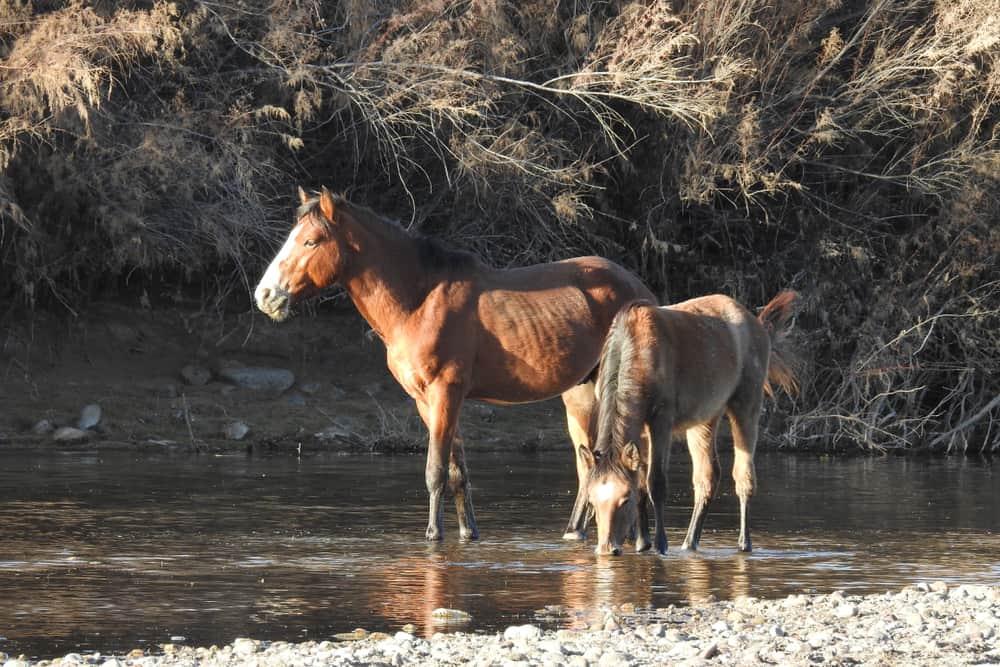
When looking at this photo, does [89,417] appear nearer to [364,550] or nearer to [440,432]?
[440,432]

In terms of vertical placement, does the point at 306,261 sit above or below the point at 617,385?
above

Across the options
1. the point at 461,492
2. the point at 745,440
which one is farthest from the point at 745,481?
the point at 461,492

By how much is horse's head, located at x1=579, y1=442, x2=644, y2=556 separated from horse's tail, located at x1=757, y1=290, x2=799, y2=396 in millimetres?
2077

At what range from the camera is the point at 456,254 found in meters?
9.85

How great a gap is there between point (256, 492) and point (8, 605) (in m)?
4.79

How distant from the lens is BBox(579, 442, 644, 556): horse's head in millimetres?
8164

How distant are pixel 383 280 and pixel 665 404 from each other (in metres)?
1.99

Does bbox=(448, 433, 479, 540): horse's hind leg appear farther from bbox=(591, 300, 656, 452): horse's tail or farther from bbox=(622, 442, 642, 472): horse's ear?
bbox=(622, 442, 642, 472): horse's ear

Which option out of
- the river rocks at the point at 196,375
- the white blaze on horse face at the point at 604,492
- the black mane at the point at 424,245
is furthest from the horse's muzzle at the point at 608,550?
the river rocks at the point at 196,375

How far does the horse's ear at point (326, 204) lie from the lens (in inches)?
368

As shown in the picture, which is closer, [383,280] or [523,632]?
[523,632]

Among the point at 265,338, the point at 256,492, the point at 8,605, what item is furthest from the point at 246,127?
the point at 8,605

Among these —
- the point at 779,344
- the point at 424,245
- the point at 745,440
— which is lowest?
the point at 745,440

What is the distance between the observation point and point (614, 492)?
8.14 metres
